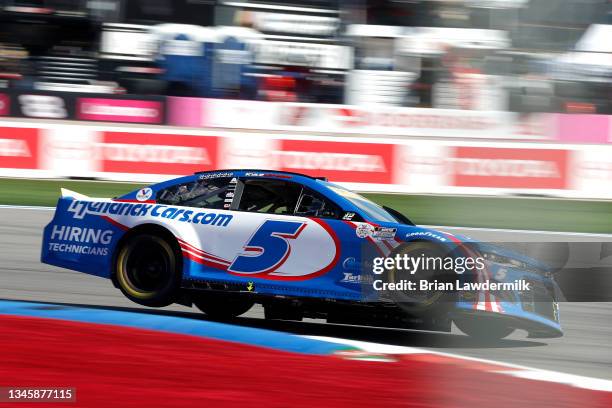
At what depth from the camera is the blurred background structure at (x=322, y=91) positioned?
49.7 feet

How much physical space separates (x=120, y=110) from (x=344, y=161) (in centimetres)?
488

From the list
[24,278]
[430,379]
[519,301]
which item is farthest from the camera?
[24,278]

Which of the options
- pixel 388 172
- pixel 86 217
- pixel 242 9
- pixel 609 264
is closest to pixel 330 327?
pixel 86 217

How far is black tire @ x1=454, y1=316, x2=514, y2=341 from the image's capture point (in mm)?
6879

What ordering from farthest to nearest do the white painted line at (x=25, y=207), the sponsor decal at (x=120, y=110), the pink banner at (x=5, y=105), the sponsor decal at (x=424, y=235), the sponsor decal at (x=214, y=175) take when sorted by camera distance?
the pink banner at (x=5, y=105) < the sponsor decal at (x=120, y=110) < the white painted line at (x=25, y=207) < the sponsor decal at (x=214, y=175) < the sponsor decal at (x=424, y=235)

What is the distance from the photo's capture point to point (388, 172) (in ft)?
49.8

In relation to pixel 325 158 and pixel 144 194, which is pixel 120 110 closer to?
pixel 325 158

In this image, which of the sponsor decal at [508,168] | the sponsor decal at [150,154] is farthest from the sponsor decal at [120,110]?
the sponsor decal at [508,168]

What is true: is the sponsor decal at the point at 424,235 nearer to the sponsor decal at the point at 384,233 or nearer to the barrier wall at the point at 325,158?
the sponsor decal at the point at 384,233

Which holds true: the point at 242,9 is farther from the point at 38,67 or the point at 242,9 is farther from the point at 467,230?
the point at 467,230

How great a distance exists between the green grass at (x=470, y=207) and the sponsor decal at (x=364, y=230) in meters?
7.15

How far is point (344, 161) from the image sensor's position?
15.2 m

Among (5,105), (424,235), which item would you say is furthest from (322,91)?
(424,235)

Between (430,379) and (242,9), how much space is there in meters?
16.3
